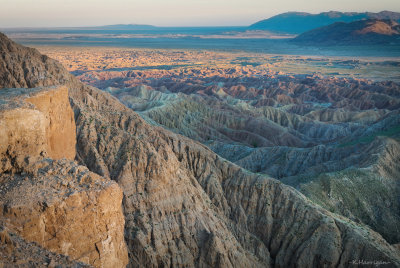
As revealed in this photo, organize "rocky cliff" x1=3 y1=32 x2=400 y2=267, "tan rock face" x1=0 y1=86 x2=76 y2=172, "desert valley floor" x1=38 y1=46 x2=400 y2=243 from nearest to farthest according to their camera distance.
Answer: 1. "tan rock face" x1=0 y1=86 x2=76 y2=172
2. "rocky cliff" x1=3 y1=32 x2=400 y2=267
3. "desert valley floor" x1=38 y1=46 x2=400 y2=243

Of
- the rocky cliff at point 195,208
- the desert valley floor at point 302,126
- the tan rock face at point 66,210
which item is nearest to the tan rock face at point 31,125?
the tan rock face at point 66,210

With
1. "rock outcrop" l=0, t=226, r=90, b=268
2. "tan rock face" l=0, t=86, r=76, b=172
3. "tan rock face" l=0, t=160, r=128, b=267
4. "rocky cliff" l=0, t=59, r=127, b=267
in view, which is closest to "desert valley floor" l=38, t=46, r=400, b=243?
"tan rock face" l=0, t=86, r=76, b=172

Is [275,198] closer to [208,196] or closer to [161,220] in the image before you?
[208,196]

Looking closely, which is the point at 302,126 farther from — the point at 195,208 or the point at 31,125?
the point at 31,125

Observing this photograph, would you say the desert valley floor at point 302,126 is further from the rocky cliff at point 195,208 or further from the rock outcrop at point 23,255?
the rock outcrop at point 23,255

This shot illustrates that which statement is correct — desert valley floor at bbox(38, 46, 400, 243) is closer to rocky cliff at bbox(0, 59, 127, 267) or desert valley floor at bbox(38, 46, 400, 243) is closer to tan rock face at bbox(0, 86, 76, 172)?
tan rock face at bbox(0, 86, 76, 172)

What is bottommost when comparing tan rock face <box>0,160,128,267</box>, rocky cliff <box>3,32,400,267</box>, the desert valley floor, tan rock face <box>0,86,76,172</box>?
the desert valley floor
